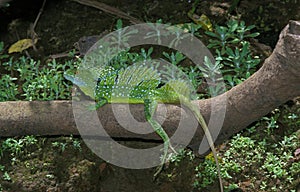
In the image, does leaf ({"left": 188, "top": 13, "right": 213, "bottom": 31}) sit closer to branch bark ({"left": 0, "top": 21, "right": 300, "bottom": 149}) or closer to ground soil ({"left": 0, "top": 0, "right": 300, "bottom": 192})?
ground soil ({"left": 0, "top": 0, "right": 300, "bottom": 192})

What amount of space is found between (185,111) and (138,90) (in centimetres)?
26

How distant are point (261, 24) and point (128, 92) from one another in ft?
4.69

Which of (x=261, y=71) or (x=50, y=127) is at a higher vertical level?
(x=261, y=71)

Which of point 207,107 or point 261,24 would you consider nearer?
point 207,107

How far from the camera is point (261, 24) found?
13.4ft

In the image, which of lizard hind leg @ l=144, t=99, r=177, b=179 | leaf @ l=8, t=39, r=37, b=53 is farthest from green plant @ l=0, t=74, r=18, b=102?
lizard hind leg @ l=144, t=99, r=177, b=179

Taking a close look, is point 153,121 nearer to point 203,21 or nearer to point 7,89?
point 7,89

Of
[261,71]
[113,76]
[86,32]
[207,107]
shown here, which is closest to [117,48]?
[86,32]

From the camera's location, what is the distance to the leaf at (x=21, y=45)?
13.1 ft

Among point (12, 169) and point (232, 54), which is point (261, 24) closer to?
point (232, 54)

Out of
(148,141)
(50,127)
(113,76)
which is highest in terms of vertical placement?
(113,76)

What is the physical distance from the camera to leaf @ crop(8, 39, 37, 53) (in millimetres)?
3995

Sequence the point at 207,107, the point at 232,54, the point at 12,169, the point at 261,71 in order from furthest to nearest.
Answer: the point at 232,54, the point at 12,169, the point at 207,107, the point at 261,71

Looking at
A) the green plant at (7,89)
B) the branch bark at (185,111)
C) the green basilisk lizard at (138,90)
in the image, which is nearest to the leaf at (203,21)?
the green basilisk lizard at (138,90)
